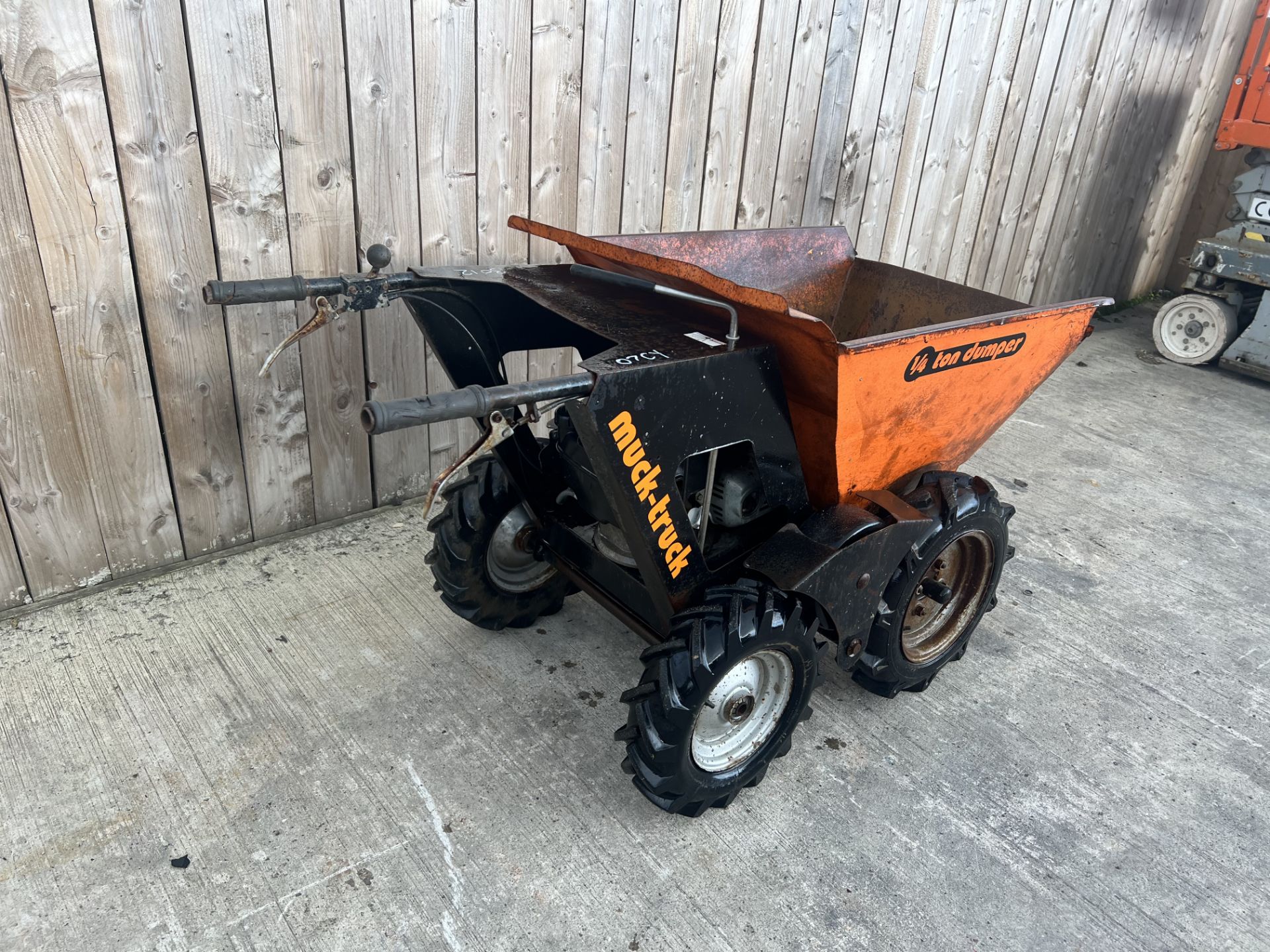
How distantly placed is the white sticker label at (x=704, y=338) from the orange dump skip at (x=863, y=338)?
104 mm

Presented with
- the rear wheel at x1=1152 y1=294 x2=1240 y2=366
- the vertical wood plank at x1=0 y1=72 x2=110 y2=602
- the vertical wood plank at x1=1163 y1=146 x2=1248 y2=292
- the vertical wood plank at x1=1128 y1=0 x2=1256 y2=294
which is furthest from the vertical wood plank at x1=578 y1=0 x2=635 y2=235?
the vertical wood plank at x1=1163 y1=146 x2=1248 y2=292

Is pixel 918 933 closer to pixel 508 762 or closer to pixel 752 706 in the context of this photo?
pixel 752 706

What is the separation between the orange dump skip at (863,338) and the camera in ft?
7.03

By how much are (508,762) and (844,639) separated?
0.95 metres

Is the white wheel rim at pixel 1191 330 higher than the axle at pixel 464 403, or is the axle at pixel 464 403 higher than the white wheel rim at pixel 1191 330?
the axle at pixel 464 403

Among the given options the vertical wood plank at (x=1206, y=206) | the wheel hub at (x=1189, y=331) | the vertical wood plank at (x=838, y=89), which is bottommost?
the wheel hub at (x=1189, y=331)

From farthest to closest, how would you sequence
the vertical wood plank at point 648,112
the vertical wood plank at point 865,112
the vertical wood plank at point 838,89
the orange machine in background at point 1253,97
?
the orange machine in background at point 1253,97, the vertical wood plank at point 865,112, the vertical wood plank at point 838,89, the vertical wood plank at point 648,112

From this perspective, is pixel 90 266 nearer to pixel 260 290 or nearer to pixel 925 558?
pixel 260 290

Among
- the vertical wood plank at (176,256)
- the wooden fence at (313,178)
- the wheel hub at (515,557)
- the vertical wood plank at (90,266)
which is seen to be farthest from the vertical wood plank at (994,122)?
the vertical wood plank at (90,266)

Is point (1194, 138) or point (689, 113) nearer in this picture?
point (689, 113)

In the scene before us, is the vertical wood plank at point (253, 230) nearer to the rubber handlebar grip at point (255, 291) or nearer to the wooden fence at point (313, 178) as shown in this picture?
the wooden fence at point (313, 178)

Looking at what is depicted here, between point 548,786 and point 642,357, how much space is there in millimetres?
1141

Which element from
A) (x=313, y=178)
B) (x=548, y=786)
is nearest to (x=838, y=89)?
(x=313, y=178)

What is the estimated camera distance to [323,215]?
2.96 m
